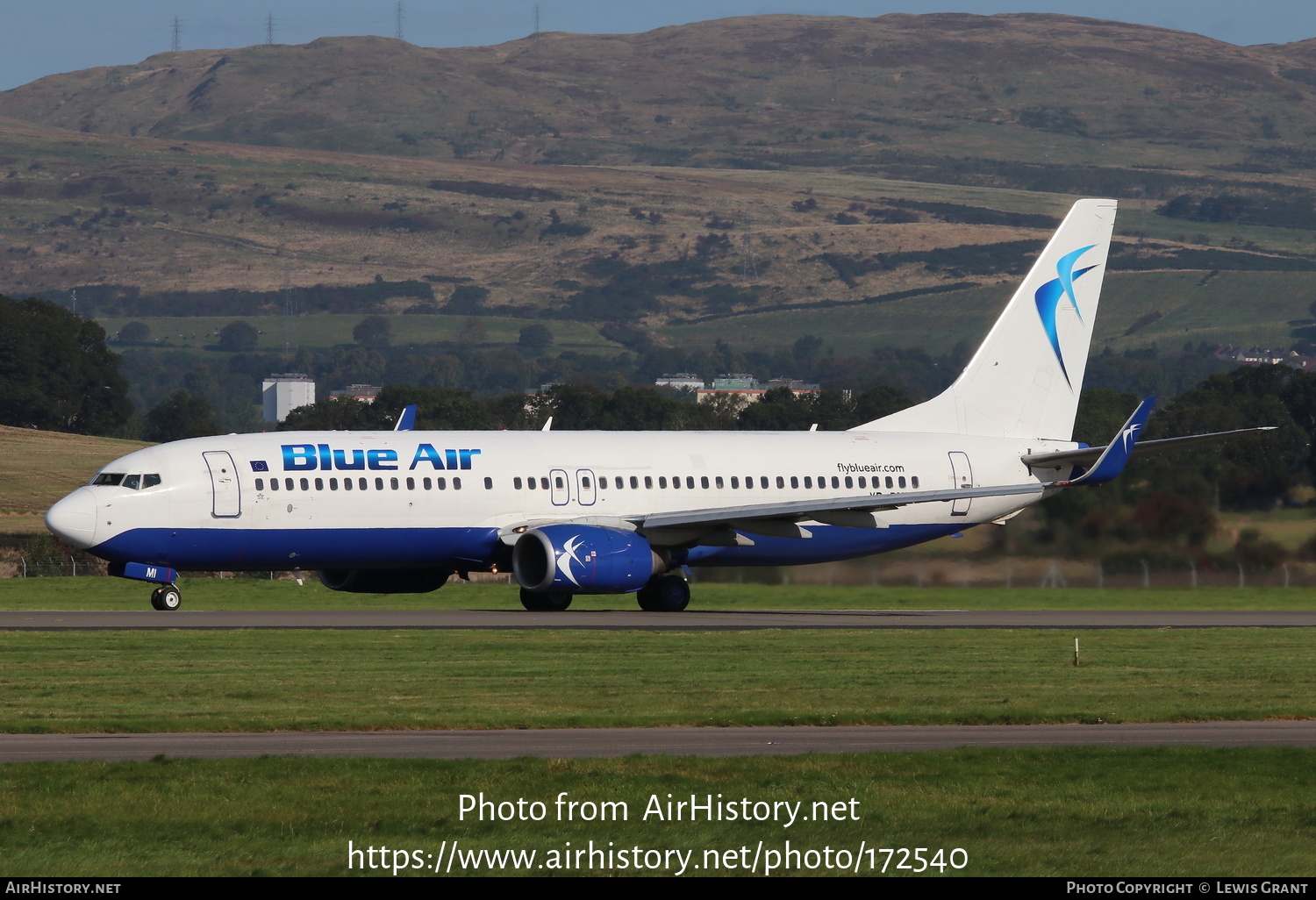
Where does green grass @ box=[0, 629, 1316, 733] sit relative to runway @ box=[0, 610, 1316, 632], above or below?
above

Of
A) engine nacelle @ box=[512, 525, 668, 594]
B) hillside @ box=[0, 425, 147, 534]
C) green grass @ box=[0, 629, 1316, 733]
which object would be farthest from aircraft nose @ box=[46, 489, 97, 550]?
hillside @ box=[0, 425, 147, 534]

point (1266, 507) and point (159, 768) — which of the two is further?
point (1266, 507)

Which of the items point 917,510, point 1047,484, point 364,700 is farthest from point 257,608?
point 364,700

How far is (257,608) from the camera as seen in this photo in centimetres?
4981

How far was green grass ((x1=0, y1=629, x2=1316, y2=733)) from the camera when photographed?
80.1 ft

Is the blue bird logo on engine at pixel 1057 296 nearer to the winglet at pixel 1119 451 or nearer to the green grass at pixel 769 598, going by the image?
the winglet at pixel 1119 451

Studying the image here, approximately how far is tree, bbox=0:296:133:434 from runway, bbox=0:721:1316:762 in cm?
15192

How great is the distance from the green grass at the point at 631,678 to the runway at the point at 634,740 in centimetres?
62

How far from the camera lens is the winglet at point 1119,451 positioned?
48.5m

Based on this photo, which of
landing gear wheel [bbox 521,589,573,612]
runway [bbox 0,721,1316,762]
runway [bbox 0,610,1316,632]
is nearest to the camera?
runway [bbox 0,721,1316,762]

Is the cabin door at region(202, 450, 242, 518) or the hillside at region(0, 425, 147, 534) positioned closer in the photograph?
→ the cabin door at region(202, 450, 242, 518)

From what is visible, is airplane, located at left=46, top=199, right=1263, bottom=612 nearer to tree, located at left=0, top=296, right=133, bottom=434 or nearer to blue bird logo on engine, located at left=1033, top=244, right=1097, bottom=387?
Answer: blue bird logo on engine, located at left=1033, top=244, right=1097, bottom=387
